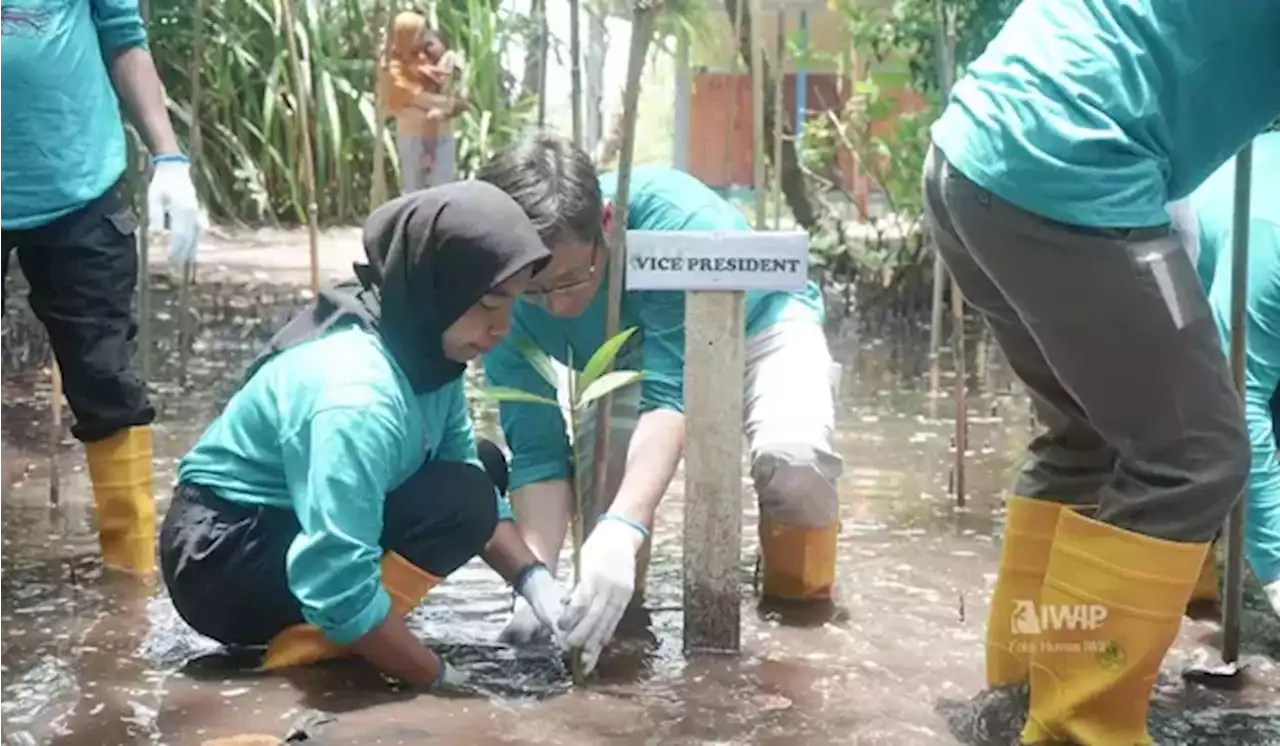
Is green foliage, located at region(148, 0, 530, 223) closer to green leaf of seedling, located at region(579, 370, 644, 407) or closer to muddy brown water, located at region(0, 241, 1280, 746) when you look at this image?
muddy brown water, located at region(0, 241, 1280, 746)

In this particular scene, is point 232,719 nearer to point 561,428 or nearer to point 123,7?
point 561,428

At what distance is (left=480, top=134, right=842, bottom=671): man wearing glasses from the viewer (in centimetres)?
249

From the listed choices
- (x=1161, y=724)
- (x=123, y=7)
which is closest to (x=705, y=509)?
(x=1161, y=724)

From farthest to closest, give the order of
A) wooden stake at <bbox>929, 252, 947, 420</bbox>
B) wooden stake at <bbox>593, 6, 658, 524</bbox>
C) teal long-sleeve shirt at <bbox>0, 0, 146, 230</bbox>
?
wooden stake at <bbox>929, 252, 947, 420</bbox>
teal long-sleeve shirt at <bbox>0, 0, 146, 230</bbox>
wooden stake at <bbox>593, 6, 658, 524</bbox>

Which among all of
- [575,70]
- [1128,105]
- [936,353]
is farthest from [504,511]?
[936,353]

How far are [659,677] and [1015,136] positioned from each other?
3.14ft

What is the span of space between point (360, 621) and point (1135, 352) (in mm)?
1046

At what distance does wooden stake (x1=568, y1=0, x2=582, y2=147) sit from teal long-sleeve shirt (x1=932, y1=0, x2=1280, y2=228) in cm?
82

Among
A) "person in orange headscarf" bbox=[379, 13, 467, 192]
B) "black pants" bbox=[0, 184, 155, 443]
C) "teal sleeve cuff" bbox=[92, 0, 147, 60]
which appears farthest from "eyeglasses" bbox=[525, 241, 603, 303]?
"person in orange headscarf" bbox=[379, 13, 467, 192]

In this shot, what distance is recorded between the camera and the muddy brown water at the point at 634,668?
7.13ft

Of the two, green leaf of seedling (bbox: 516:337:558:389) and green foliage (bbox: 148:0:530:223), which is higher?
green foliage (bbox: 148:0:530:223)

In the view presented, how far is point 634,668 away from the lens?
2.49 m

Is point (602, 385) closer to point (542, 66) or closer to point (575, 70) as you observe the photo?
point (575, 70)

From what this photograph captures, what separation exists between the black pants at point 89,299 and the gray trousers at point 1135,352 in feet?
5.09
